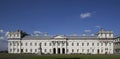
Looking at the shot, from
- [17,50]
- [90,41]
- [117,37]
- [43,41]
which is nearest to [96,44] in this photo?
[90,41]

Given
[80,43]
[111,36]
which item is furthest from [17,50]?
[111,36]

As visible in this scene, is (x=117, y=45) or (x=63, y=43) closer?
(x=63, y=43)

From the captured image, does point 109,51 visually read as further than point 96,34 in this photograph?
No

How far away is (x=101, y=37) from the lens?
111 meters

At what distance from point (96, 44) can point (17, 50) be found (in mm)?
35105

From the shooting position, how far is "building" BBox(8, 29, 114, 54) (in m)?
110

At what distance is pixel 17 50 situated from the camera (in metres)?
112

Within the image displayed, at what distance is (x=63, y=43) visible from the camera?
364 feet

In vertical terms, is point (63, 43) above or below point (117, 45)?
above

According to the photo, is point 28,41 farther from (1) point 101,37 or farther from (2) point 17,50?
(1) point 101,37

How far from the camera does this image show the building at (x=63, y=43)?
110500 mm

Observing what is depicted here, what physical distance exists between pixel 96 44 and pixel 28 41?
30253 millimetres

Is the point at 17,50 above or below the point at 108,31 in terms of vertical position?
below

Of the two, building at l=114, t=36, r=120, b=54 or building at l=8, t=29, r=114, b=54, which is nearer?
building at l=8, t=29, r=114, b=54
